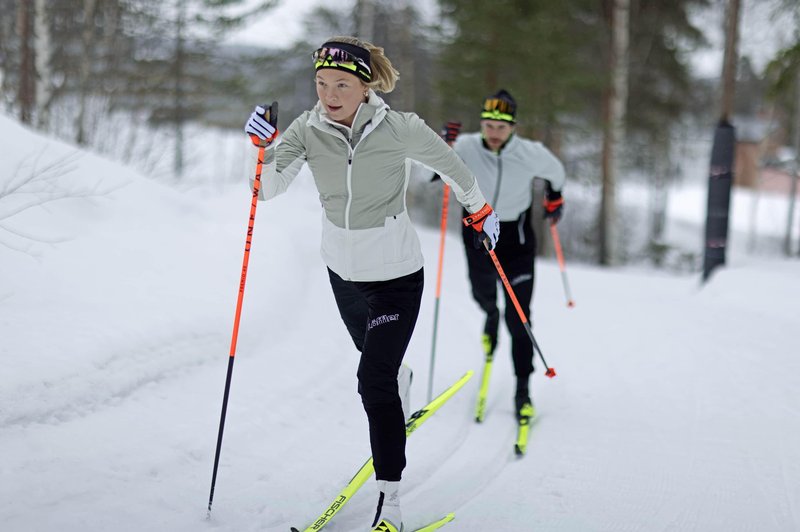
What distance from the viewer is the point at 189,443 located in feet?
11.7

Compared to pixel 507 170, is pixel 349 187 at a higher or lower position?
lower

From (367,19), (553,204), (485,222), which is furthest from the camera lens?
(367,19)

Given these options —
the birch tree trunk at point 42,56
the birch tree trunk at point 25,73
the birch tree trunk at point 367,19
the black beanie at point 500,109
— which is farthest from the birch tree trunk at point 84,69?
the black beanie at point 500,109

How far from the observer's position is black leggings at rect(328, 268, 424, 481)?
9.02 feet

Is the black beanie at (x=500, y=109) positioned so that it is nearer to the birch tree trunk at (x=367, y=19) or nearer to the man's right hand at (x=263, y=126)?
the man's right hand at (x=263, y=126)

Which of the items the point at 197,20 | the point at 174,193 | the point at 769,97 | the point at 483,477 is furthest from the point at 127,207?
the point at 197,20

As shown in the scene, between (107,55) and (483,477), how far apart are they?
11.6 meters

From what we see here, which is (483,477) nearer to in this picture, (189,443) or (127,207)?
(189,443)

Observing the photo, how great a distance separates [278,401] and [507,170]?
87.6 inches

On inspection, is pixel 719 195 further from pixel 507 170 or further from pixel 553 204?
pixel 507 170

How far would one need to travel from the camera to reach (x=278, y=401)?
4.39 m

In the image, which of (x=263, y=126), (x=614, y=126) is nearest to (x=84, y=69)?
(x=263, y=126)

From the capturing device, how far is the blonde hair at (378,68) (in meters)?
2.75

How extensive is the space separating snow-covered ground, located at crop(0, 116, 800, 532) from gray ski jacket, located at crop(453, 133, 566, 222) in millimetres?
1498
